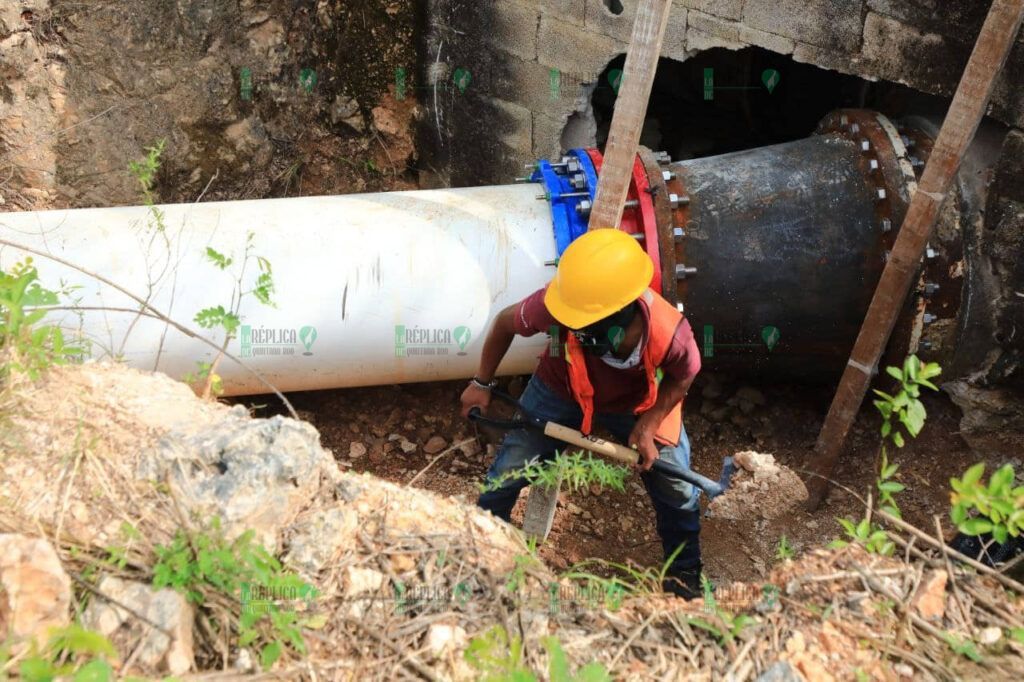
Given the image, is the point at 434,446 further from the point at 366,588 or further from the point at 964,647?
the point at 964,647

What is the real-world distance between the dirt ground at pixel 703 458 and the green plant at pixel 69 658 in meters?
1.91

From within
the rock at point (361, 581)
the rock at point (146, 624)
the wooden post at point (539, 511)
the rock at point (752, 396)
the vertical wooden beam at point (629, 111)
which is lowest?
the wooden post at point (539, 511)

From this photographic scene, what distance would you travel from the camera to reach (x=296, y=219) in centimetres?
340

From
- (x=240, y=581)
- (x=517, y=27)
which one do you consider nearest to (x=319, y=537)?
(x=240, y=581)

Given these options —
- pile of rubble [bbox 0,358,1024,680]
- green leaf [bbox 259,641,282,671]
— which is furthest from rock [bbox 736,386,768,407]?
green leaf [bbox 259,641,282,671]

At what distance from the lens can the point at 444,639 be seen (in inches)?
79.5

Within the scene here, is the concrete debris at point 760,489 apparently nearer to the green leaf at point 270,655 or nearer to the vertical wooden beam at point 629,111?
the vertical wooden beam at point 629,111

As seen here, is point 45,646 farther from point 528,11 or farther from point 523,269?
point 528,11

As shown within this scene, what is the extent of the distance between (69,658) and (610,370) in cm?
167

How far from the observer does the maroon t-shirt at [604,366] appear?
2709 millimetres

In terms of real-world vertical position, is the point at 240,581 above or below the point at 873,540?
below

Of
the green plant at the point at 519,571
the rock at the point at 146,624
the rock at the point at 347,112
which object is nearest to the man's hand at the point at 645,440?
the green plant at the point at 519,571

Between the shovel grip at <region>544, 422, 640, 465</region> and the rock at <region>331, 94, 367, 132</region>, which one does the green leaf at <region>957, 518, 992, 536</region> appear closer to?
the shovel grip at <region>544, 422, 640, 465</region>

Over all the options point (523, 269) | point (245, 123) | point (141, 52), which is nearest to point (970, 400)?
point (523, 269)
